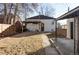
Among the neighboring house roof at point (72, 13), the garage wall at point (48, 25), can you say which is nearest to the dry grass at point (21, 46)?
the garage wall at point (48, 25)

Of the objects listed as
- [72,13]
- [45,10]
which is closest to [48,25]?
[45,10]

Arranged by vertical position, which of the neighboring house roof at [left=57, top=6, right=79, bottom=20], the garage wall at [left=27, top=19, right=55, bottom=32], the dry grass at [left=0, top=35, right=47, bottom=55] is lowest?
the dry grass at [left=0, top=35, right=47, bottom=55]

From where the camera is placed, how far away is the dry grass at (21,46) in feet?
15.8

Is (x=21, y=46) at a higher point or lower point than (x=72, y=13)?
lower

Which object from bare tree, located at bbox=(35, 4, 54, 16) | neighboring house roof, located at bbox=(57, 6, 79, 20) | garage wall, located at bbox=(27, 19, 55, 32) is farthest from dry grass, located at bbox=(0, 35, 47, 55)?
neighboring house roof, located at bbox=(57, 6, 79, 20)

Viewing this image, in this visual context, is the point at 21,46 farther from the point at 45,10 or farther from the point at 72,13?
the point at 72,13

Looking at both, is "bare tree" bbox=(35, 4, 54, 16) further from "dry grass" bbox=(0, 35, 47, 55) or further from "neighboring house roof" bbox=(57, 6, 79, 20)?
"dry grass" bbox=(0, 35, 47, 55)

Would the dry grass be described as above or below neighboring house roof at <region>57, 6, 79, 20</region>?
below

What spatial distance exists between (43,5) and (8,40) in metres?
0.82

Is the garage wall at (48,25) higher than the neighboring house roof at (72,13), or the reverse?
the neighboring house roof at (72,13)

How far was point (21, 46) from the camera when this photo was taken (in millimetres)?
4820

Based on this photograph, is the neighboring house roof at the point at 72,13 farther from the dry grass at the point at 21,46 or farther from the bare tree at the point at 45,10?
the dry grass at the point at 21,46

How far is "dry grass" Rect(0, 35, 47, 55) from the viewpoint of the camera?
480 cm
